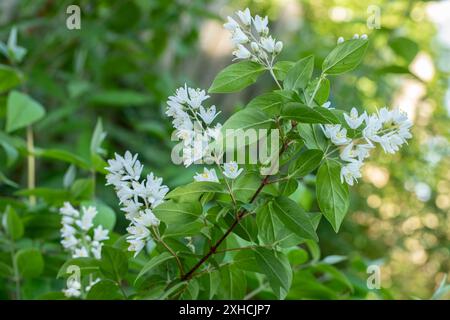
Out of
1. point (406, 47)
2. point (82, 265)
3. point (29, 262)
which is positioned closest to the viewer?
point (82, 265)

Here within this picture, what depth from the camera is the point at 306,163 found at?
40 cm

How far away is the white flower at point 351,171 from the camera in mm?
387

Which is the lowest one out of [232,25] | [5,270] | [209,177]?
[5,270]

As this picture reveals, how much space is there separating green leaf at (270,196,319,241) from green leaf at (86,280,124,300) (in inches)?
6.4

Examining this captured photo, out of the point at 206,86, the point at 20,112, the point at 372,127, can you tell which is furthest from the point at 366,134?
the point at 206,86

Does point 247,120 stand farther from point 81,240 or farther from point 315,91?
point 81,240

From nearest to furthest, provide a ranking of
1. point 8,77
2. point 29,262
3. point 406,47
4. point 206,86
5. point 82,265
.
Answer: point 82,265 → point 29,262 → point 8,77 → point 406,47 → point 206,86

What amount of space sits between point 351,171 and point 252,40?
11cm

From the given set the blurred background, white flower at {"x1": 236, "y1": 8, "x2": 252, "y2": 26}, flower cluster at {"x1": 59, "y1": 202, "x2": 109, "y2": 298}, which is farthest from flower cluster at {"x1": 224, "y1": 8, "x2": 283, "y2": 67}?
the blurred background

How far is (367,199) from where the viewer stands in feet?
6.59

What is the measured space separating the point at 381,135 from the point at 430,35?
2678 millimetres

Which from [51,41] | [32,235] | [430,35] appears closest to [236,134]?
[32,235]
